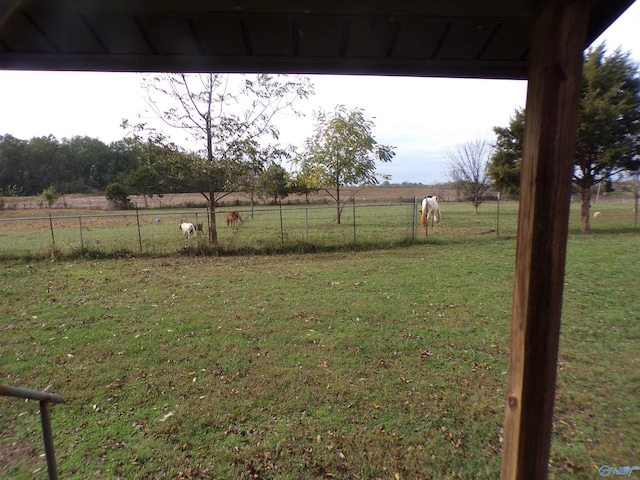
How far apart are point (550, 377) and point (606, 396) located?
2.64 m

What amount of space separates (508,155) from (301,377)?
19.2 m

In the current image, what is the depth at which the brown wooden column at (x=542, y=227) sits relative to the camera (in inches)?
55.6

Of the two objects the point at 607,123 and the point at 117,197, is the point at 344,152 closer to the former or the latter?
the point at 607,123

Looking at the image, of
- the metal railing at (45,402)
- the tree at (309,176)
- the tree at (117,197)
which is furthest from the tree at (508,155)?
the tree at (117,197)

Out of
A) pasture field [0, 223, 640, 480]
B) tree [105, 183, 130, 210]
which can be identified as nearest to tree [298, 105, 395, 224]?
pasture field [0, 223, 640, 480]

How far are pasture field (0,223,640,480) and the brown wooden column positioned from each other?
1.21 metres

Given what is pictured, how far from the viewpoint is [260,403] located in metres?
3.31

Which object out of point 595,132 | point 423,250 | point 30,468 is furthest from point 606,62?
point 30,468

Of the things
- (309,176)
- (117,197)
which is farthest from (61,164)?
(309,176)

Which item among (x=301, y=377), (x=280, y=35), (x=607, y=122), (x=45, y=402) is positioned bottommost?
(x=301, y=377)

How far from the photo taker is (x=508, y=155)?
18.5 meters

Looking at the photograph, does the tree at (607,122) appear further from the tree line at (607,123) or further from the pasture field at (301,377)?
the pasture field at (301,377)

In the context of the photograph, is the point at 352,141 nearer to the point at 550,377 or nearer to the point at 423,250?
the point at 423,250

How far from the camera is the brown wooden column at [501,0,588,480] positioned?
1413 millimetres
